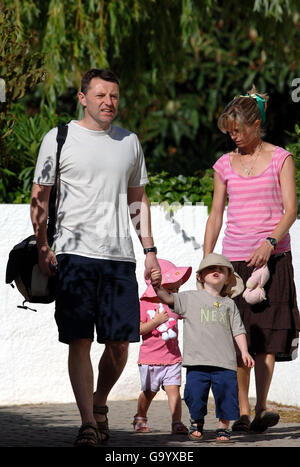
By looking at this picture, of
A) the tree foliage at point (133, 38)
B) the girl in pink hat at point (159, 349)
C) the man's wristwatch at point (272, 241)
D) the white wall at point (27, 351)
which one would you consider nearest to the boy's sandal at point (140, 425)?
the girl in pink hat at point (159, 349)

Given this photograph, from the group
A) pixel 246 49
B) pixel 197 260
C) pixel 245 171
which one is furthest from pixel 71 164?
pixel 246 49

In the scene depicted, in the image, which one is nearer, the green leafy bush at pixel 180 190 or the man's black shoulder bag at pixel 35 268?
the man's black shoulder bag at pixel 35 268

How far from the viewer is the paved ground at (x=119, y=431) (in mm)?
6215

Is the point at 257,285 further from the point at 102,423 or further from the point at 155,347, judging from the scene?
the point at 102,423

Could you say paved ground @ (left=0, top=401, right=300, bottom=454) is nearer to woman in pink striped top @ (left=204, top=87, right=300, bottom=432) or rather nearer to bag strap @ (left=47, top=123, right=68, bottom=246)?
woman in pink striped top @ (left=204, top=87, right=300, bottom=432)

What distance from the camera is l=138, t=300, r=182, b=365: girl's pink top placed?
286 inches

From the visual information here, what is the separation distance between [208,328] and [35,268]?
1.10 metres

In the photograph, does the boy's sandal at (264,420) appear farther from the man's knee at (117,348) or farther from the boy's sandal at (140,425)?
the man's knee at (117,348)

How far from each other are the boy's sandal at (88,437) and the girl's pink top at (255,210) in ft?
4.97

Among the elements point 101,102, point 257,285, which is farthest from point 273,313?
point 101,102

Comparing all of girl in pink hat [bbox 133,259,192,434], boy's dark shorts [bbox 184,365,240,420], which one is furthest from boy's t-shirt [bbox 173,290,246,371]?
girl in pink hat [bbox 133,259,192,434]

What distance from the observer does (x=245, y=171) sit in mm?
6820

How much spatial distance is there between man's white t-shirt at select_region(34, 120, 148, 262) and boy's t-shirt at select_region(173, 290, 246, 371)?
24.2 inches

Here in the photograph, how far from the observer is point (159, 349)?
24.0 feet
